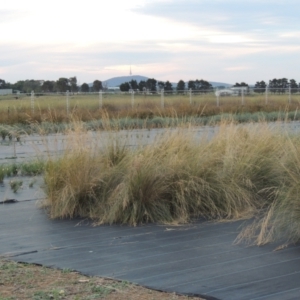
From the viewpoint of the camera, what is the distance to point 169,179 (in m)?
7.71

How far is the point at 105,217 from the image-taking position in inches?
291

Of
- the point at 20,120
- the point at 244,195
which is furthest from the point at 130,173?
the point at 20,120

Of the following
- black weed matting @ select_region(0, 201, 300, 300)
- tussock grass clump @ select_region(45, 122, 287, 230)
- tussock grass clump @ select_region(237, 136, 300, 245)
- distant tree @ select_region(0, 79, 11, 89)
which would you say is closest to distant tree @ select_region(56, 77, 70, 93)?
distant tree @ select_region(0, 79, 11, 89)

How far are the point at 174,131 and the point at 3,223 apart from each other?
2.67 meters

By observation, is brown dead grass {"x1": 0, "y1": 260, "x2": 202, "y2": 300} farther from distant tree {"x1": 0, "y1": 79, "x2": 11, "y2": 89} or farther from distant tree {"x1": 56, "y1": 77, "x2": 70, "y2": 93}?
distant tree {"x1": 0, "y1": 79, "x2": 11, "y2": 89}

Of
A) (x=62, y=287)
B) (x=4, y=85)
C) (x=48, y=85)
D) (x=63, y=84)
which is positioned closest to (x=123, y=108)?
(x=63, y=84)

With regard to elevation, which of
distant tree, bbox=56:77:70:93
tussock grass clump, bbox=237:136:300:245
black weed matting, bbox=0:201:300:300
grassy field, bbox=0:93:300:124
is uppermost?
distant tree, bbox=56:77:70:93

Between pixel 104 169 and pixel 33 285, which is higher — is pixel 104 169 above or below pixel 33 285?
above

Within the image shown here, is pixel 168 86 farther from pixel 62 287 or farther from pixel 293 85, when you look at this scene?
pixel 62 287

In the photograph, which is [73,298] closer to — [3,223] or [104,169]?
[3,223]

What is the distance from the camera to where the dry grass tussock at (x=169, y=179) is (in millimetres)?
7434

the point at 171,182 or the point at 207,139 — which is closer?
the point at 171,182

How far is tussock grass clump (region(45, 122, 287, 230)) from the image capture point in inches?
294

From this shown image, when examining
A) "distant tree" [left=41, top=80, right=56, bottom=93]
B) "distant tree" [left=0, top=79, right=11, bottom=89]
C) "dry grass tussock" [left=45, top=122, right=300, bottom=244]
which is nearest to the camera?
"dry grass tussock" [left=45, top=122, right=300, bottom=244]
